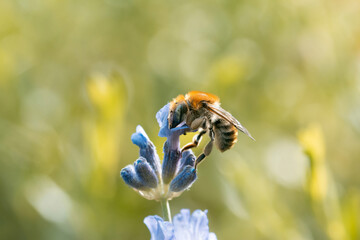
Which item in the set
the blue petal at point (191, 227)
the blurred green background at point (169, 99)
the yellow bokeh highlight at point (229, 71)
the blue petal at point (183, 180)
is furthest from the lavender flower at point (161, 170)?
the yellow bokeh highlight at point (229, 71)

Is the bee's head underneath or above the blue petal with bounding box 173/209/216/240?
above

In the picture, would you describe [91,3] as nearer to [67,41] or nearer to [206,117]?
[67,41]

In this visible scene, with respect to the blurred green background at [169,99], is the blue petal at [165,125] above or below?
below

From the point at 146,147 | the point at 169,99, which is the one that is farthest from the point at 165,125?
the point at 169,99

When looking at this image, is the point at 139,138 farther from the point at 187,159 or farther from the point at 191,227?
the point at 191,227

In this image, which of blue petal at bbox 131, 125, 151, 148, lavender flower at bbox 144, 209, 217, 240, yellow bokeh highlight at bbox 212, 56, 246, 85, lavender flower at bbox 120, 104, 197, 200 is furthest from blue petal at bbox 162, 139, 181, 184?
yellow bokeh highlight at bbox 212, 56, 246, 85

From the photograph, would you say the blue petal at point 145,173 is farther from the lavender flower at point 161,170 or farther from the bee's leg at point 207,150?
the bee's leg at point 207,150

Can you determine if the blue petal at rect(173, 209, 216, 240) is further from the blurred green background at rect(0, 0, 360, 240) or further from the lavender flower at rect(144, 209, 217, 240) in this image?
the blurred green background at rect(0, 0, 360, 240)
